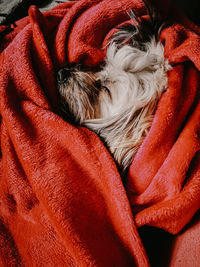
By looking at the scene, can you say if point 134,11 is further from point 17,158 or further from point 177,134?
point 17,158

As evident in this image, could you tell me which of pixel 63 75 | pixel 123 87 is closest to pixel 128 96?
pixel 123 87

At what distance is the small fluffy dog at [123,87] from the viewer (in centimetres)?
65

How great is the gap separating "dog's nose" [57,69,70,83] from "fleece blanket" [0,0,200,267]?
28 mm

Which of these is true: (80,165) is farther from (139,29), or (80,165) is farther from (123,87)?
(139,29)

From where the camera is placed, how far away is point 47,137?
608 mm

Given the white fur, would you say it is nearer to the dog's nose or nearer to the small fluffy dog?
the small fluffy dog

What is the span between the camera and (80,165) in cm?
60

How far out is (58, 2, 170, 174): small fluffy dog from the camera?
647 millimetres

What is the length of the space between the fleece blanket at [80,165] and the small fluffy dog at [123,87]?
4 cm

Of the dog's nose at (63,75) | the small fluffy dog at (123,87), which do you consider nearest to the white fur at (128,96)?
the small fluffy dog at (123,87)

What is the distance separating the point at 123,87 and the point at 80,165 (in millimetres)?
280

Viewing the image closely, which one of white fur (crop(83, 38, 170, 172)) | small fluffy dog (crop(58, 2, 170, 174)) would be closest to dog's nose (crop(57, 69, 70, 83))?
small fluffy dog (crop(58, 2, 170, 174))

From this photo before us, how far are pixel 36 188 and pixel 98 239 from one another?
7.8 inches

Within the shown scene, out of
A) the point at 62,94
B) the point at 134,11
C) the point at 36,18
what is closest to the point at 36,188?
the point at 62,94
